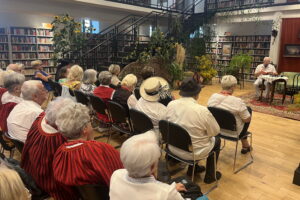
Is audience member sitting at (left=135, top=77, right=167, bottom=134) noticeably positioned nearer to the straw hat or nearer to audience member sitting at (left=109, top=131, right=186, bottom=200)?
the straw hat

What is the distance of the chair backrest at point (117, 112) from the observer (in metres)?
3.23

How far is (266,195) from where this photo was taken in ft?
8.63

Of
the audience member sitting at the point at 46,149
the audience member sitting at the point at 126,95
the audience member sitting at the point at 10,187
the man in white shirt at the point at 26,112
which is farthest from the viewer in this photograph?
the audience member sitting at the point at 126,95

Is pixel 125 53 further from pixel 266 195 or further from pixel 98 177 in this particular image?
pixel 98 177

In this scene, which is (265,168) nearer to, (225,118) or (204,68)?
(225,118)

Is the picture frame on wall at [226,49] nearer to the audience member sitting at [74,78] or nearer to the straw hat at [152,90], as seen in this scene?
the audience member sitting at [74,78]

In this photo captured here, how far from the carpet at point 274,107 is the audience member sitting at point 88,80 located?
4.24 metres

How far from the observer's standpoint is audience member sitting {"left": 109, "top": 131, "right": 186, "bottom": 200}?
1.20 m

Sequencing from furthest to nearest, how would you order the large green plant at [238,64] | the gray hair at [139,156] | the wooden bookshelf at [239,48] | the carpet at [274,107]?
the wooden bookshelf at [239,48], the large green plant at [238,64], the carpet at [274,107], the gray hair at [139,156]

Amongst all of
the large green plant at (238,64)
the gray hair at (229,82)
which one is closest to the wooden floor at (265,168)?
the gray hair at (229,82)

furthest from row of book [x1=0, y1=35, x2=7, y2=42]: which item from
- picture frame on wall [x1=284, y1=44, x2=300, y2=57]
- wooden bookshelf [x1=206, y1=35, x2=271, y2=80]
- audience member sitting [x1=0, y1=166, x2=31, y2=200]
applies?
picture frame on wall [x1=284, y1=44, x2=300, y2=57]

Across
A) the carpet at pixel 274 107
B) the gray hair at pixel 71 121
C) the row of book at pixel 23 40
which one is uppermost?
the row of book at pixel 23 40

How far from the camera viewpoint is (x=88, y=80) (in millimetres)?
4266

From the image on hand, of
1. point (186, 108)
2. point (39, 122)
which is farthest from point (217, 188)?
point (39, 122)
